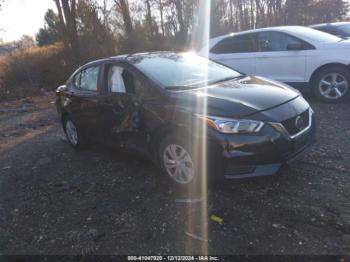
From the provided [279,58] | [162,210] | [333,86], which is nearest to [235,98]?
[162,210]

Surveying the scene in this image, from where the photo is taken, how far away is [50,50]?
59.8ft

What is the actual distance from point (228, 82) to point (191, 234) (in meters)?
2.04

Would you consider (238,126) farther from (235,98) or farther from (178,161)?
(178,161)

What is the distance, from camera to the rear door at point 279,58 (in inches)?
286

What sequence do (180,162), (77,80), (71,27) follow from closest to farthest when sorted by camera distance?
(180,162) < (77,80) < (71,27)

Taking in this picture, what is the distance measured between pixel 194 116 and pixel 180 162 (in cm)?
58

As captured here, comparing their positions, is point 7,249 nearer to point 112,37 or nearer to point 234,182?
point 234,182

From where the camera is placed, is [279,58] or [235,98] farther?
[279,58]

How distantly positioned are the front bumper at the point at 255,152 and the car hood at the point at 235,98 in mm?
251

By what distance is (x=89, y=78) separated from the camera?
5.39 metres

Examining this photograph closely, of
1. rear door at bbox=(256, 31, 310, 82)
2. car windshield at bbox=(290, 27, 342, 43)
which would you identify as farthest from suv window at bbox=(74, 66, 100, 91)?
car windshield at bbox=(290, 27, 342, 43)

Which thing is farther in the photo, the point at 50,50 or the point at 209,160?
the point at 50,50

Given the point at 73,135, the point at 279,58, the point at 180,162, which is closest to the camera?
the point at 180,162

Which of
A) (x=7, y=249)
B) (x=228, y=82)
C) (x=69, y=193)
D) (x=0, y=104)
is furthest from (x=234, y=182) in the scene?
(x=0, y=104)
